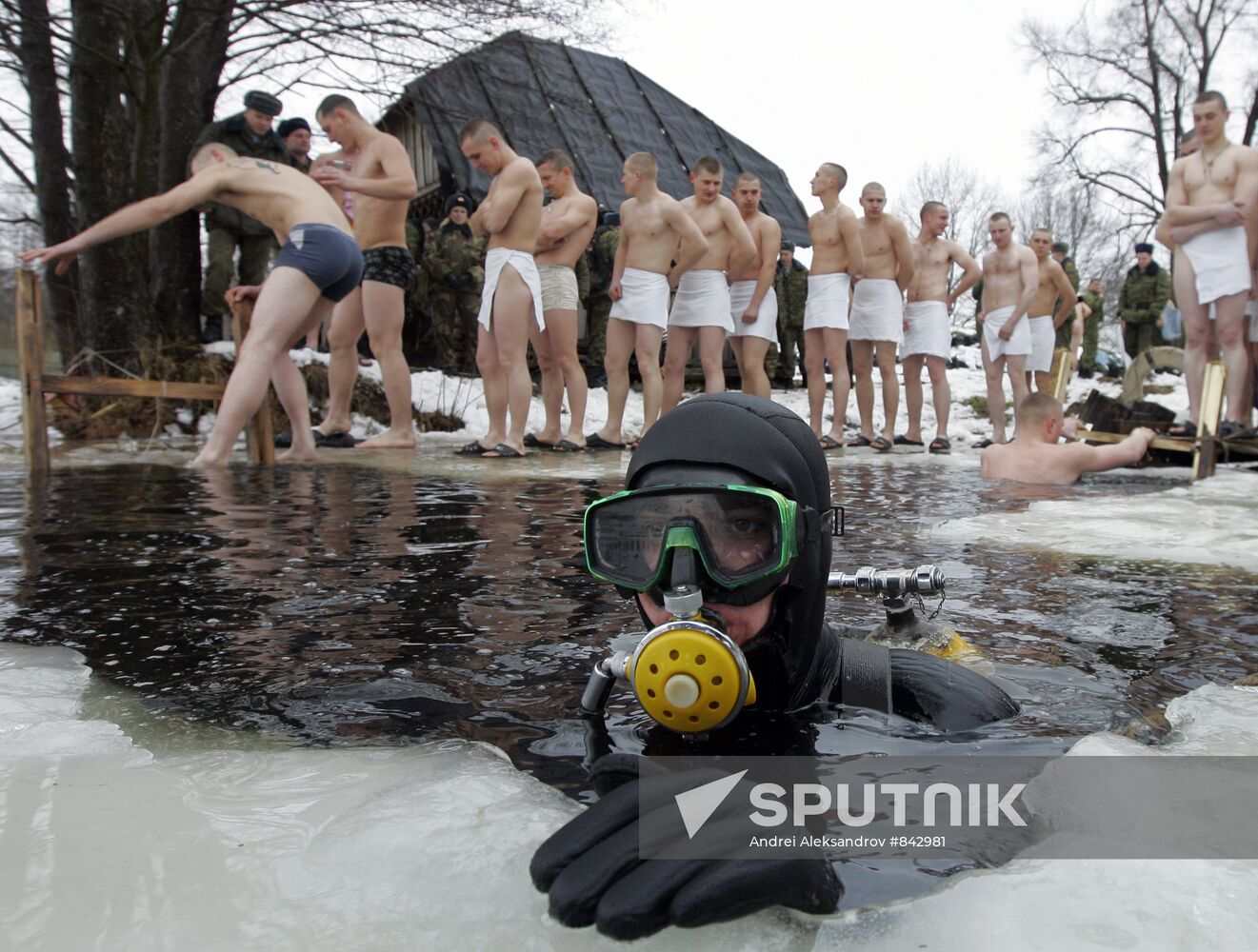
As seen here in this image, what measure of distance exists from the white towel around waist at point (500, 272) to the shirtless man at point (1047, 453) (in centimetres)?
336

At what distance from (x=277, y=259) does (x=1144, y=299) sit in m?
15.5

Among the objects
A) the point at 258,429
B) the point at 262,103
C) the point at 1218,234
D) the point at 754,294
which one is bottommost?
the point at 258,429

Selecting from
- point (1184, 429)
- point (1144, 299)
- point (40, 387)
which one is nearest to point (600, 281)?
point (1184, 429)

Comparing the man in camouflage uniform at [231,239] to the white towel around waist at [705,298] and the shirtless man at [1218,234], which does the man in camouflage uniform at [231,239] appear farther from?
the shirtless man at [1218,234]

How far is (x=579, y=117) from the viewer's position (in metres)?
15.2

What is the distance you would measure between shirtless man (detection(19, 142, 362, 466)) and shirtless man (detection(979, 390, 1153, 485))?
4325mm

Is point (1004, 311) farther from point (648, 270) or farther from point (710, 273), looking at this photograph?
point (648, 270)

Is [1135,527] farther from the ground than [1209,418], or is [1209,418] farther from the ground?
[1209,418]

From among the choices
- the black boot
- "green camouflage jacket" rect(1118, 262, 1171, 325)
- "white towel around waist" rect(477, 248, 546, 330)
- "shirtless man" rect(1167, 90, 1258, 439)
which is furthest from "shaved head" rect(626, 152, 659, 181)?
"green camouflage jacket" rect(1118, 262, 1171, 325)

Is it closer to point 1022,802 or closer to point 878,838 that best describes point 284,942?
point 878,838

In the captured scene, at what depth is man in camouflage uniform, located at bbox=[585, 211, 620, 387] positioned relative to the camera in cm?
1302

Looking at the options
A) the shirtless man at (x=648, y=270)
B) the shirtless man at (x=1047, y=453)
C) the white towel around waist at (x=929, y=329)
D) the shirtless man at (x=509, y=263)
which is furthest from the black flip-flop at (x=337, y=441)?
the white towel around waist at (x=929, y=329)

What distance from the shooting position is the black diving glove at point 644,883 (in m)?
1.12

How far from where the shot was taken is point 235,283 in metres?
10.8
